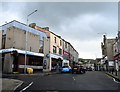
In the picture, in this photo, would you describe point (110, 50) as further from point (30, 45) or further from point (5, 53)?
point (5, 53)

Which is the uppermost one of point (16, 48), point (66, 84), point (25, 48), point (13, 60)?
point (25, 48)

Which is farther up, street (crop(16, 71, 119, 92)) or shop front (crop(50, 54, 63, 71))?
shop front (crop(50, 54, 63, 71))

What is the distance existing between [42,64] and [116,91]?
26.4 meters

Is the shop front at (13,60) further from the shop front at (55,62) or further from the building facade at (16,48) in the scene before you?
the shop front at (55,62)

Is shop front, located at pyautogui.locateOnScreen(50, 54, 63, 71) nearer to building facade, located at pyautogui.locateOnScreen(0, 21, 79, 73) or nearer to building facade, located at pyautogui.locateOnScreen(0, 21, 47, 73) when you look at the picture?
building facade, located at pyautogui.locateOnScreen(0, 21, 79, 73)

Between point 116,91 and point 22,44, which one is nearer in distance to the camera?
point 116,91

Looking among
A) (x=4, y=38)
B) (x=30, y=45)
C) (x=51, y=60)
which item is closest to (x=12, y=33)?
(x=4, y=38)

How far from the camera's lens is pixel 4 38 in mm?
29234

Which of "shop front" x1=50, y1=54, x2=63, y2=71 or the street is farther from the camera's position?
"shop front" x1=50, y1=54, x2=63, y2=71

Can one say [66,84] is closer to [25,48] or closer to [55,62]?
[25,48]

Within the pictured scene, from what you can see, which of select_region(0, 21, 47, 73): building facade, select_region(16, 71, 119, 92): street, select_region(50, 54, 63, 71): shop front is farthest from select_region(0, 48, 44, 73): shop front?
select_region(16, 71, 119, 92): street

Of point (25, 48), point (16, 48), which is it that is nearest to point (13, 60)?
point (16, 48)

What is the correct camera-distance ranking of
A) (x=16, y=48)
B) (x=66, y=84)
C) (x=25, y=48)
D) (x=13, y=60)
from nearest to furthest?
(x=66, y=84) < (x=13, y=60) < (x=16, y=48) < (x=25, y=48)

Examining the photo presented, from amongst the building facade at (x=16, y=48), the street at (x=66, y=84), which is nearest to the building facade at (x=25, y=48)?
the building facade at (x=16, y=48)
